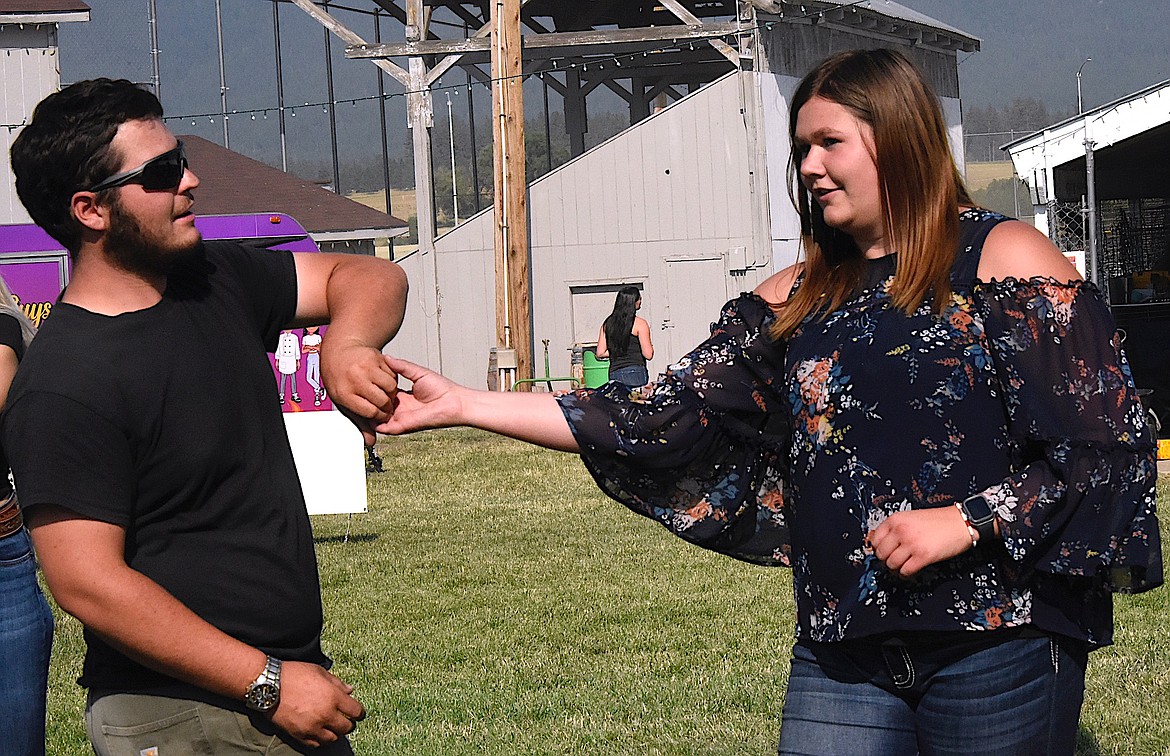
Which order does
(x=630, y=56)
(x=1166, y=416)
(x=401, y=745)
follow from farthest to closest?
(x=630, y=56) < (x=1166, y=416) < (x=401, y=745)

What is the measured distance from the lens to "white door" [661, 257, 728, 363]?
23.4m

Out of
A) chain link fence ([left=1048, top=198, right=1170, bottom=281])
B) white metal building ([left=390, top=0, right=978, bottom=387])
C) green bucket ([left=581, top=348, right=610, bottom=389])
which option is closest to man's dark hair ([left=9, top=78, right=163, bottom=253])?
green bucket ([left=581, top=348, right=610, bottom=389])

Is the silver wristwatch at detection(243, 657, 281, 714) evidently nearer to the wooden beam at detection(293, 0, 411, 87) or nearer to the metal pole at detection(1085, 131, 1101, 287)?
the metal pole at detection(1085, 131, 1101, 287)

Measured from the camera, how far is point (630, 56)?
26.5 meters

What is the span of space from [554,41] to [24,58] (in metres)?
8.65

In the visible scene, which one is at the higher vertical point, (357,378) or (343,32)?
(343,32)

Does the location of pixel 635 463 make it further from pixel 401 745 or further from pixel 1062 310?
pixel 401 745

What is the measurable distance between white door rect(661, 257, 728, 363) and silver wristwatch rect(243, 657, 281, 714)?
A: 21007 millimetres

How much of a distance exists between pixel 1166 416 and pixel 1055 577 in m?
14.3

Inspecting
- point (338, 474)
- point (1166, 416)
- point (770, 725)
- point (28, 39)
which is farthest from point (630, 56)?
point (770, 725)

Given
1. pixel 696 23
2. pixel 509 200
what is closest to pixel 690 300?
pixel 509 200

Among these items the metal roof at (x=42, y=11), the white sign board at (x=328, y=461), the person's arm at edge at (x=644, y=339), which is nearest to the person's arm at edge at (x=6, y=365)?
the white sign board at (x=328, y=461)

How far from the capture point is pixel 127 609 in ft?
7.72

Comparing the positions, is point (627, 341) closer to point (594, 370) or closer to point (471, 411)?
point (594, 370)
